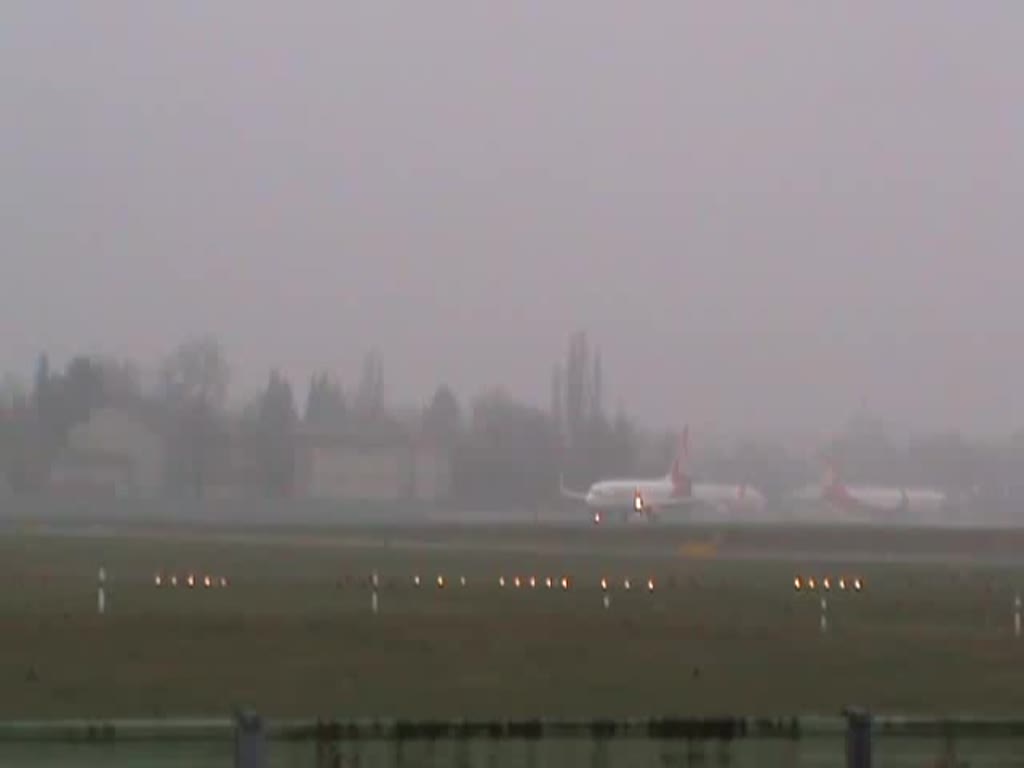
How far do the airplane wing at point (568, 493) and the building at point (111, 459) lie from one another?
2723cm

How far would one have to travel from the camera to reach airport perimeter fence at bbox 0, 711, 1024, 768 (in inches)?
355

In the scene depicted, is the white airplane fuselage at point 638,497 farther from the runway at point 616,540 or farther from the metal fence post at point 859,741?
the metal fence post at point 859,741

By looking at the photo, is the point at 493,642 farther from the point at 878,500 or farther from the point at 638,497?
the point at 878,500

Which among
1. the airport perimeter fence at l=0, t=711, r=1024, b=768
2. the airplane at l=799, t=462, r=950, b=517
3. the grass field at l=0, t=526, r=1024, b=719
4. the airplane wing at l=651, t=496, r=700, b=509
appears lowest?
the airplane at l=799, t=462, r=950, b=517

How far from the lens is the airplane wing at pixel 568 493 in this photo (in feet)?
417

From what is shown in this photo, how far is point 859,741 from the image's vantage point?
9.09 metres

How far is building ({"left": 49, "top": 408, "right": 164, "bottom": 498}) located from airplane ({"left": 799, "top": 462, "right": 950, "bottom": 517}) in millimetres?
44323

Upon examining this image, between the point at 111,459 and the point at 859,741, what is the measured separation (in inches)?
4754

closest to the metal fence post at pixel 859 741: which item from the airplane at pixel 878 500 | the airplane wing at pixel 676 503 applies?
the airplane wing at pixel 676 503

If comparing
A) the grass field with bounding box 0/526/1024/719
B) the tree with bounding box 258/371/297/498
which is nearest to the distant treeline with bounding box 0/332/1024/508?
the tree with bounding box 258/371/297/498

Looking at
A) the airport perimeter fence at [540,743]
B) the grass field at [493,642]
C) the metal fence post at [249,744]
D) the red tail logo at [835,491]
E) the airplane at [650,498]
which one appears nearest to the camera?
the metal fence post at [249,744]

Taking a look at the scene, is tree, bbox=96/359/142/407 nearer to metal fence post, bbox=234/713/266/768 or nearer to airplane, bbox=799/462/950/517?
airplane, bbox=799/462/950/517

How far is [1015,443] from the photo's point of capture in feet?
544

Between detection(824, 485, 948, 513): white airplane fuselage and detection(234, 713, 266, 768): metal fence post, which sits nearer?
detection(234, 713, 266, 768): metal fence post
